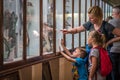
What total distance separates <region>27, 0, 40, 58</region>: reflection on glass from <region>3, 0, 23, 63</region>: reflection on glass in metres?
0.23

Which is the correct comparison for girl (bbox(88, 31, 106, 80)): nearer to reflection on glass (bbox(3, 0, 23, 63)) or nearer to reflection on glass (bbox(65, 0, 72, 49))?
reflection on glass (bbox(3, 0, 23, 63))

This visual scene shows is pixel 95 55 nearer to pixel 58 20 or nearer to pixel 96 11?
pixel 96 11

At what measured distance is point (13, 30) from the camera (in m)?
3.63

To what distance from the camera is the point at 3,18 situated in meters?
3.29

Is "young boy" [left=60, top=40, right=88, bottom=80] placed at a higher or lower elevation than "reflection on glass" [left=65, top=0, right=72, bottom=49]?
lower

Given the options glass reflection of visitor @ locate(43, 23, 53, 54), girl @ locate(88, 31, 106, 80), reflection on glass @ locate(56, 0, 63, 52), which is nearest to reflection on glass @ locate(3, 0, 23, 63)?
glass reflection of visitor @ locate(43, 23, 53, 54)

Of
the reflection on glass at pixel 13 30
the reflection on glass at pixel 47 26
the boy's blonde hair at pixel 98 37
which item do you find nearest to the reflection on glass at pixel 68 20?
the reflection on glass at pixel 47 26

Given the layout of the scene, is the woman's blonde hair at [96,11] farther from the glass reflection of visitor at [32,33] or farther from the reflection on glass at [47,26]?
the reflection on glass at [47,26]

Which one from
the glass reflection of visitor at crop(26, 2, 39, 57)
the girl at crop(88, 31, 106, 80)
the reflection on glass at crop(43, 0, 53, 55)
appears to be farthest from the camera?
the reflection on glass at crop(43, 0, 53, 55)

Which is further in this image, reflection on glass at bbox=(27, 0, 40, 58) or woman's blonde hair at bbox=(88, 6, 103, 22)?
reflection on glass at bbox=(27, 0, 40, 58)

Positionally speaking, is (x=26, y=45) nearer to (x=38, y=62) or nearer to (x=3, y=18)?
(x=38, y=62)

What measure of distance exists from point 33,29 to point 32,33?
0.21 feet

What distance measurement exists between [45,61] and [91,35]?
1420 mm

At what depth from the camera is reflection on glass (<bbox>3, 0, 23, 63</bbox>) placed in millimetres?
3409
